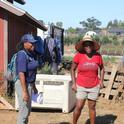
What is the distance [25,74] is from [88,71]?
1439 millimetres

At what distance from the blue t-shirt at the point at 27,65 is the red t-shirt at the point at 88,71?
1.24 m

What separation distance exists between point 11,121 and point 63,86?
1.42 metres

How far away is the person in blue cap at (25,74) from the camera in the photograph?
6707 mm

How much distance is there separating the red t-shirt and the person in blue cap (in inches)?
47.5

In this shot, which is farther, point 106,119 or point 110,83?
point 110,83

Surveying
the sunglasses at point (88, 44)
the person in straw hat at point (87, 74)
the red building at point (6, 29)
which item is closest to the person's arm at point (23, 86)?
the person in straw hat at point (87, 74)

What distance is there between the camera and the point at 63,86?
9.82 meters

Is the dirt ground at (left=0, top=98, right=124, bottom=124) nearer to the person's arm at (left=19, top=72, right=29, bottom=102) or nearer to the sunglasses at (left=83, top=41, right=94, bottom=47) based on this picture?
the sunglasses at (left=83, top=41, right=94, bottom=47)

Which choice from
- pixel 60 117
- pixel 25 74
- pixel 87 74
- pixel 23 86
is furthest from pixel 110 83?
pixel 23 86

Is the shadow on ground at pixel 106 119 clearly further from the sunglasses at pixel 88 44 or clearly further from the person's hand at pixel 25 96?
the person's hand at pixel 25 96

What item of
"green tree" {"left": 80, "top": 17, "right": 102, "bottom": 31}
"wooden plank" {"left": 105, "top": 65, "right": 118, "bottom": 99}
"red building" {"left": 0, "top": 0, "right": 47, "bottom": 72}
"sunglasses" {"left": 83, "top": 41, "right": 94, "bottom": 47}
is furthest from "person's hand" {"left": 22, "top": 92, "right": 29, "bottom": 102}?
"green tree" {"left": 80, "top": 17, "right": 102, "bottom": 31}

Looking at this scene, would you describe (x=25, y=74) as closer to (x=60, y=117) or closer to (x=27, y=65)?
(x=27, y=65)

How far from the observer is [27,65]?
679cm

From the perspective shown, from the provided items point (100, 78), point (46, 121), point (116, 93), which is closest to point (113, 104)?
point (116, 93)
